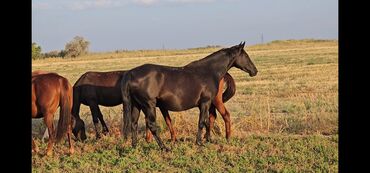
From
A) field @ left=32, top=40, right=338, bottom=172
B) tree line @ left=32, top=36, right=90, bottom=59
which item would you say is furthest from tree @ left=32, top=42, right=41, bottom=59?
field @ left=32, top=40, right=338, bottom=172

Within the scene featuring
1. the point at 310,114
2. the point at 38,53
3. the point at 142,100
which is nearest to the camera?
the point at 142,100

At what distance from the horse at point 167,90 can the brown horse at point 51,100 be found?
1.05 metres

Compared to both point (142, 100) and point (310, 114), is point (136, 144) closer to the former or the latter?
point (142, 100)

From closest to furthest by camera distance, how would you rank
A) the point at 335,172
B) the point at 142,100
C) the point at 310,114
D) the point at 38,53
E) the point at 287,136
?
1. the point at 335,172
2. the point at 142,100
3. the point at 287,136
4. the point at 310,114
5. the point at 38,53

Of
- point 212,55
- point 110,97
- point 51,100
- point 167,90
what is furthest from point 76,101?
point 212,55

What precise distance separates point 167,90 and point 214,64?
4.53 feet

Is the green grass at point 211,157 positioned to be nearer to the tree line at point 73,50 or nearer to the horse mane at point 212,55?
the horse mane at point 212,55

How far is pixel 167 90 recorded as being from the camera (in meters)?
8.45
